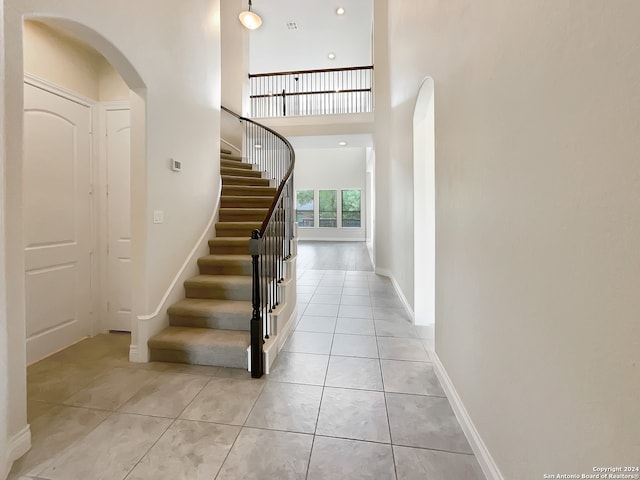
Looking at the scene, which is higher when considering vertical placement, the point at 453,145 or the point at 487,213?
the point at 453,145

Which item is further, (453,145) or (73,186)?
(73,186)

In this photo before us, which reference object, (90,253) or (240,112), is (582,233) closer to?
(90,253)

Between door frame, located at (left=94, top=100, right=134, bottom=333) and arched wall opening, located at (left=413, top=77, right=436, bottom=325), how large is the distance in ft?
10.3

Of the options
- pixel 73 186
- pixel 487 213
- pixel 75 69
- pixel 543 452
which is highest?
pixel 75 69

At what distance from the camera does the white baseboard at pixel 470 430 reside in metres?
1.38

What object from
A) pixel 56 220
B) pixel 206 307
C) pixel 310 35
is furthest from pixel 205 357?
pixel 310 35

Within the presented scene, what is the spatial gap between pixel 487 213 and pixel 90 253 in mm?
3646

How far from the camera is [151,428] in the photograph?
1.77 m

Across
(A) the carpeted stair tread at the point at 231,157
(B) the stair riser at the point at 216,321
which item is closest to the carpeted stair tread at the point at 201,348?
(B) the stair riser at the point at 216,321

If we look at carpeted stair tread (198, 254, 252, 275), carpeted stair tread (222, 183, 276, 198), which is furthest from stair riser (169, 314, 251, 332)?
carpeted stair tread (222, 183, 276, 198)

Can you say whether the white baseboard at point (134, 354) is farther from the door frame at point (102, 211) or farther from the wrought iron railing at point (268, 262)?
the wrought iron railing at point (268, 262)

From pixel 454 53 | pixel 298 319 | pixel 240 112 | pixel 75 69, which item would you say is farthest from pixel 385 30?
pixel 298 319

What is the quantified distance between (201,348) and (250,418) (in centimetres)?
90

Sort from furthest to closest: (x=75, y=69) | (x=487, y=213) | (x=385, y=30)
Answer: (x=385, y=30), (x=75, y=69), (x=487, y=213)
